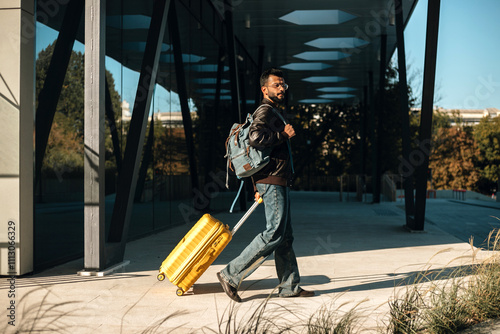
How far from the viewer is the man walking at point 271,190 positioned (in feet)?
16.9

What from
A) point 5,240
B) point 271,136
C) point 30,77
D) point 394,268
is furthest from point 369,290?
point 30,77

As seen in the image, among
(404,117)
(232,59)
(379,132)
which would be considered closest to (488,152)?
(379,132)

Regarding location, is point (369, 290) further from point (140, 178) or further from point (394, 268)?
point (140, 178)

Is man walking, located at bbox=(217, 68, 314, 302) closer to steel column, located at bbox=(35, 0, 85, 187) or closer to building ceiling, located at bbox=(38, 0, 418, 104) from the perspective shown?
steel column, located at bbox=(35, 0, 85, 187)

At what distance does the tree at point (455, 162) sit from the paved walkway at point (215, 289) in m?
53.9

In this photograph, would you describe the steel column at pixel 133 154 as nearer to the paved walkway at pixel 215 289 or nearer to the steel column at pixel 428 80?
the paved walkway at pixel 215 289

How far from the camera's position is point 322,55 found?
78.2 feet

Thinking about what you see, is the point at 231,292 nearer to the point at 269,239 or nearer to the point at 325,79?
the point at 269,239

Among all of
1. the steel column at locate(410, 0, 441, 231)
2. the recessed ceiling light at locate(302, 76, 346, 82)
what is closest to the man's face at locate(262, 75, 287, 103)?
the steel column at locate(410, 0, 441, 231)

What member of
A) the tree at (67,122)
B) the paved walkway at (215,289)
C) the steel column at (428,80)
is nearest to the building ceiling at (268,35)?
the tree at (67,122)

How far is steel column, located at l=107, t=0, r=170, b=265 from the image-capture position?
728 cm

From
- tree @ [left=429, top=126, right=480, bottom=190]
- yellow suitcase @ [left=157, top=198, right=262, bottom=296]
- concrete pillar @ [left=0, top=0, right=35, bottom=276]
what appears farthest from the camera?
tree @ [left=429, top=126, right=480, bottom=190]

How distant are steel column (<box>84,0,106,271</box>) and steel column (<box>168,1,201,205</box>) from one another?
549 centimetres

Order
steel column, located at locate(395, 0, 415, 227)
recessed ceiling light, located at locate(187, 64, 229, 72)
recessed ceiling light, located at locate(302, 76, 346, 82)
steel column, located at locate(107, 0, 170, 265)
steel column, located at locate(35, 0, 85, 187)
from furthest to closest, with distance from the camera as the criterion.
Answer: recessed ceiling light, located at locate(302, 76, 346, 82)
recessed ceiling light, located at locate(187, 64, 229, 72)
steel column, located at locate(395, 0, 415, 227)
steel column, located at locate(107, 0, 170, 265)
steel column, located at locate(35, 0, 85, 187)
